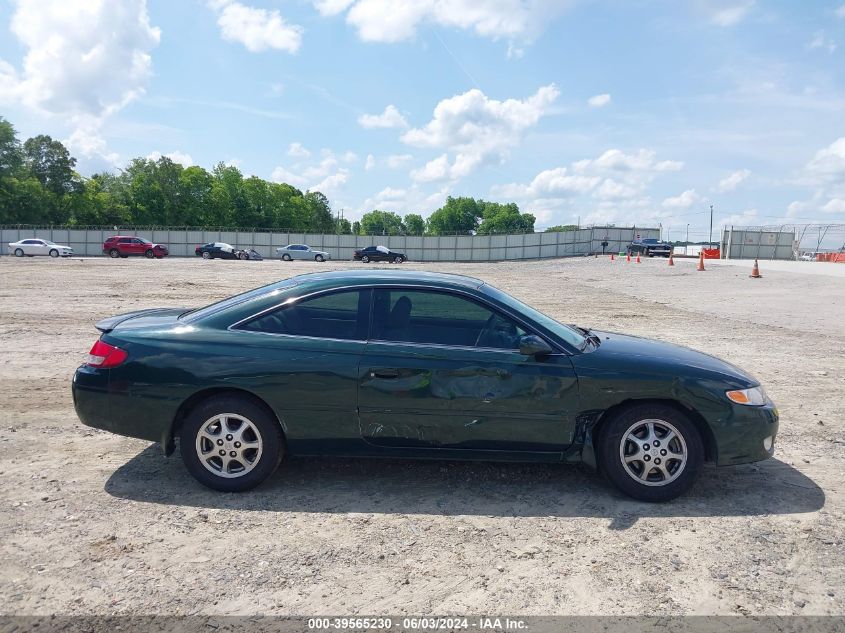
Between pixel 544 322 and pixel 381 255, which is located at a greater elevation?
pixel 381 255

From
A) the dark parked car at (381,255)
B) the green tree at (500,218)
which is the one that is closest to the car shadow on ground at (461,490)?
the dark parked car at (381,255)


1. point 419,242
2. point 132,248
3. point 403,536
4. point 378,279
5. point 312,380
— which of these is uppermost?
point 419,242

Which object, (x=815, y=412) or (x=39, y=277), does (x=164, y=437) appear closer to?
(x=815, y=412)

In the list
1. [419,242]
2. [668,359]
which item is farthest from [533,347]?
[419,242]

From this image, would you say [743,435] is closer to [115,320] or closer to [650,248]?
[115,320]

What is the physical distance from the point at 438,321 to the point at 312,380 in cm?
97

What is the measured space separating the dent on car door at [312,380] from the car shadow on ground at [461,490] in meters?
0.36

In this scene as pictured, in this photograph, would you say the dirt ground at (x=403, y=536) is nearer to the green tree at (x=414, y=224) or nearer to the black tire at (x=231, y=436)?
the black tire at (x=231, y=436)

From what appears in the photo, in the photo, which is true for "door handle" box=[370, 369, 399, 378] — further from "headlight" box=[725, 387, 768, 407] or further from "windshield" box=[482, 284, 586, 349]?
"headlight" box=[725, 387, 768, 407]

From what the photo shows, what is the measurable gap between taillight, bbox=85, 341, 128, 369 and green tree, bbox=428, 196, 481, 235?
456 ft

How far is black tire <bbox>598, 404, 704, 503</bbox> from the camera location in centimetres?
387

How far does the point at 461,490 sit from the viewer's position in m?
4.07

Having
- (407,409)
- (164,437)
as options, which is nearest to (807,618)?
(407,409)

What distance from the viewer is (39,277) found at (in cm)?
2120
